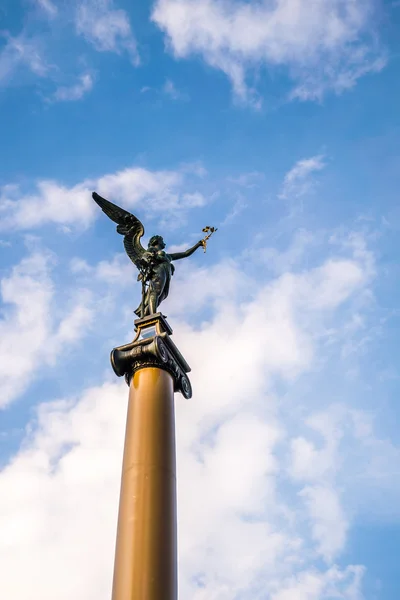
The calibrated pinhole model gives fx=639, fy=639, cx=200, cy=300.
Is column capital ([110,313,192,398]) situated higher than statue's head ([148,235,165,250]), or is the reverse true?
statue's head ([148,235,165,250])

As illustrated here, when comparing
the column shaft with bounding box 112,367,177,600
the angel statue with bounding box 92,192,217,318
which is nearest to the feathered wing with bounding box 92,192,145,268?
the angel statue with bounding box 92,192,217,318

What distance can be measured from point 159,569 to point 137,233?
39.3 ft

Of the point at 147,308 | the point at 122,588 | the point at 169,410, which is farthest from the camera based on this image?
the point at 147,308

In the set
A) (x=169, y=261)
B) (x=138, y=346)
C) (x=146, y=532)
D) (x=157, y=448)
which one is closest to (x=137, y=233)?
(x=169, y=261)

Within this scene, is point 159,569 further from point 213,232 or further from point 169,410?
point 213,232

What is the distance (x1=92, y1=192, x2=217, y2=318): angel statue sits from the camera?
1880 cm

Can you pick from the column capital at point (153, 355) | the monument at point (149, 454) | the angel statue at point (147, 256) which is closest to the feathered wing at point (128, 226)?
the angel statue at point (147, 256)

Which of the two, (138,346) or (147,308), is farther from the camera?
(147,308)

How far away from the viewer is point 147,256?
1984cm

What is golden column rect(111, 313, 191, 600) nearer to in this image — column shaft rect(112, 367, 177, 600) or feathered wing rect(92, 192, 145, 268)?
column shaft rect(112, 367, 177, 600)

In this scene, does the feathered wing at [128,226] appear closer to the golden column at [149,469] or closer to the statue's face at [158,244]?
the statue's face at [158,244]

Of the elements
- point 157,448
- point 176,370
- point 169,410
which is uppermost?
Result: point 176,370

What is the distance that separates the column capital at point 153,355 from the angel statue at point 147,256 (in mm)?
1039

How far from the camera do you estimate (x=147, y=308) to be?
18375mm
